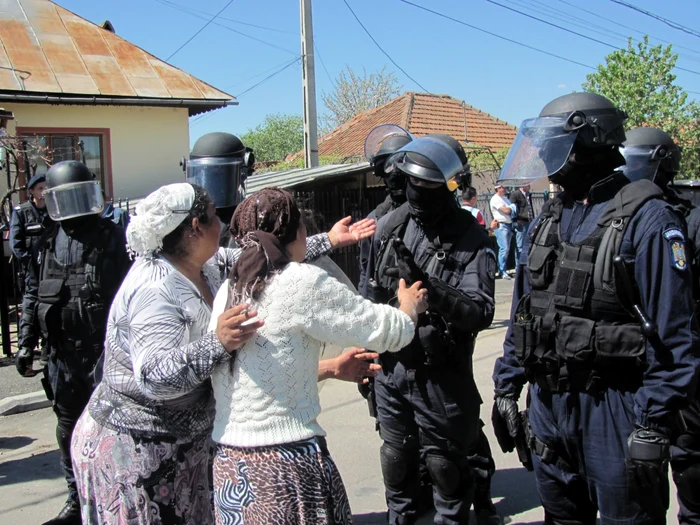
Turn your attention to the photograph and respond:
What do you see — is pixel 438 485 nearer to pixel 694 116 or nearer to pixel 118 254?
pixel 118 254

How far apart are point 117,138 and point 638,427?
12077mm

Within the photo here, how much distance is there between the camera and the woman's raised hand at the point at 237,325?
2.02 meters

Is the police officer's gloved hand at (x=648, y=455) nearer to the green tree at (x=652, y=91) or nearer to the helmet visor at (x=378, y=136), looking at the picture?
the helmet visor at (x=378, y=136)

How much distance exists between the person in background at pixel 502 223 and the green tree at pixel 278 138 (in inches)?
1708

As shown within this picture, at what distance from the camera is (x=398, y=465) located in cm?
328

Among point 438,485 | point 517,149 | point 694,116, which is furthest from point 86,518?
point 694,116

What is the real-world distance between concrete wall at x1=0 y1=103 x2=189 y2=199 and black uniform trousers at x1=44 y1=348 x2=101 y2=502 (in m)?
9.27

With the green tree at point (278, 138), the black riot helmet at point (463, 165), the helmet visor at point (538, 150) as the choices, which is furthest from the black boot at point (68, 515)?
the green tree at point (278, 138)

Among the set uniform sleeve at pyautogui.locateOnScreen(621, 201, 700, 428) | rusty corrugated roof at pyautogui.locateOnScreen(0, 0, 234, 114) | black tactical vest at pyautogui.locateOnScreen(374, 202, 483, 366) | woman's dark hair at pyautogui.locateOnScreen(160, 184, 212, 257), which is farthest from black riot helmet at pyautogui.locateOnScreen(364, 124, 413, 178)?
rusty corrugated roof at pyautogui.locateOnScreen(0, 0, 234, 114)

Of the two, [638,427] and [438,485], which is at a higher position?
[638,427]

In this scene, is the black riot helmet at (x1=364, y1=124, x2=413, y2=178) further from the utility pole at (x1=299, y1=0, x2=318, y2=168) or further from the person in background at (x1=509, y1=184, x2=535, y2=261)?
the person in background at (x1=509, y1=184, x2=535, y2=261)

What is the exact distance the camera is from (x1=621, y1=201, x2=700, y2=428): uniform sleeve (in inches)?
85.7

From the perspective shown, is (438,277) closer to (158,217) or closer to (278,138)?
(158,217)

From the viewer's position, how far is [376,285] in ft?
11.3
